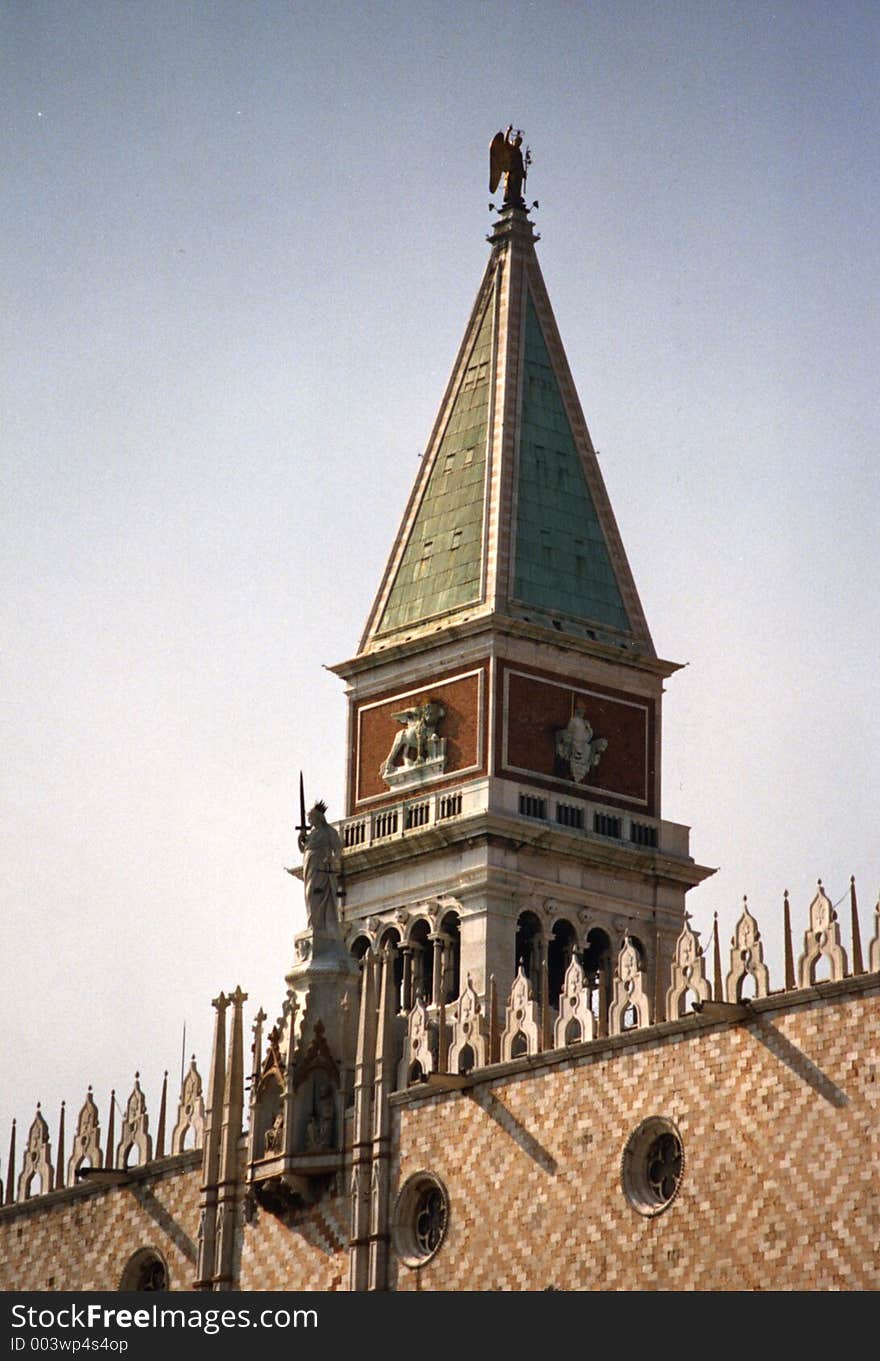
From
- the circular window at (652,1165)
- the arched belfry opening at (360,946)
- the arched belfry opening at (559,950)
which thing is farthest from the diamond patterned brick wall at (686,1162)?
the arched belfry opening at (360,946)

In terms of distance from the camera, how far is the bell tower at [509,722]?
75.4 metres

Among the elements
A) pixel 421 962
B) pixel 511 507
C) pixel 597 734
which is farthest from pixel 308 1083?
pixel 511 507

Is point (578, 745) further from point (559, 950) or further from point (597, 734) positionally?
point (559, 950)

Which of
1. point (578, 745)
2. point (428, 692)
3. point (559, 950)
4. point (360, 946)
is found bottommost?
point (559, 950)

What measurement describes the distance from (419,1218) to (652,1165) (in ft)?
20.2

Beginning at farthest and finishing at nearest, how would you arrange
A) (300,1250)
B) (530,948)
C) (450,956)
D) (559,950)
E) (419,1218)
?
1. (559,950)
2. (530,948)
3. (450,956)
4. (300,1250)
5. (419,1218)

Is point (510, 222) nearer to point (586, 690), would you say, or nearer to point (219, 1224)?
point (586, 690)

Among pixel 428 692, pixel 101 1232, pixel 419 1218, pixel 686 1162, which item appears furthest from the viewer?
pixel 428 692

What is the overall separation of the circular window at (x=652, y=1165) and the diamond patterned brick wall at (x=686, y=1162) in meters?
0.19

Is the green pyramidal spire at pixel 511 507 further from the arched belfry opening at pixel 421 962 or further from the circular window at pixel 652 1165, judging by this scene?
the circular window at pixel 652 1165

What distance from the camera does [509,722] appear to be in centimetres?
7650

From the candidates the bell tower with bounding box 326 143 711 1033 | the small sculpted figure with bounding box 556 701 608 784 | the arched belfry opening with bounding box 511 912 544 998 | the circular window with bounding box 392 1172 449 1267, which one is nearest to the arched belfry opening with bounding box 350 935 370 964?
the bell tower with bounding box 326 143 711 1033
